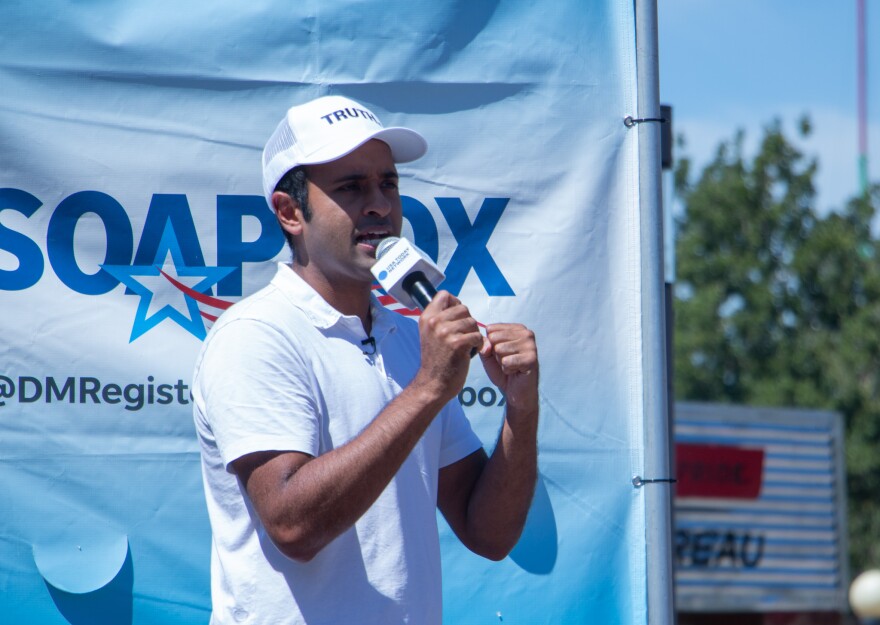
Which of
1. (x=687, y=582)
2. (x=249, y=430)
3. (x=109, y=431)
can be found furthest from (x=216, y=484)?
(x=687, y=582)

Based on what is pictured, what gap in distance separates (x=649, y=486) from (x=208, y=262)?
4.18 feet

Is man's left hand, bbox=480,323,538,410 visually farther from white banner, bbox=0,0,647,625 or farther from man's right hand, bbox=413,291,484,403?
white banner, bbox=0,0,647,625

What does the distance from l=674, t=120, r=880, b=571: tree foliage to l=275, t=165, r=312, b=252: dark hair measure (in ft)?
76.5

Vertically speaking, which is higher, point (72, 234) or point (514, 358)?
point (72, 234)

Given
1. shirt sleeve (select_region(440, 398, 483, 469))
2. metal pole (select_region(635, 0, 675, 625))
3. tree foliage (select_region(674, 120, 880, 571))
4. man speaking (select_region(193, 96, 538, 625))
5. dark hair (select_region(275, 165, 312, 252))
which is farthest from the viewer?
tree foliage (select_region(674, 120, 880, 571))

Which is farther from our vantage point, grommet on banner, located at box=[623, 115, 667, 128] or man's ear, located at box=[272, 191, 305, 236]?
grommet on banner, located at box=[623, 115, 667, 128]

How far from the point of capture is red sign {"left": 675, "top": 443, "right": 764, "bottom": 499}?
12641mm

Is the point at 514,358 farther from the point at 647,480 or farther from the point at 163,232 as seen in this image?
the point at 163,232

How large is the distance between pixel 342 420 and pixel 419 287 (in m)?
0.28

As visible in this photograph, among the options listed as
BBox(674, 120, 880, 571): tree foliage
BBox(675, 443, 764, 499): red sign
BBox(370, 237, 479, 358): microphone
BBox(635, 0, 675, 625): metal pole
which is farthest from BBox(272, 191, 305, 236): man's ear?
BBox(674, 120, 880, 571): tree foliage

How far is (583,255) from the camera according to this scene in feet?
11.3

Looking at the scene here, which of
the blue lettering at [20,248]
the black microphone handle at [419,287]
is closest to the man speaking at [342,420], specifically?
the black microphone handle at [419,287]

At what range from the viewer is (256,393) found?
→ 7.33 ft

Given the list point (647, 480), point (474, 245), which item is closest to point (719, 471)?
point (647, 480)
